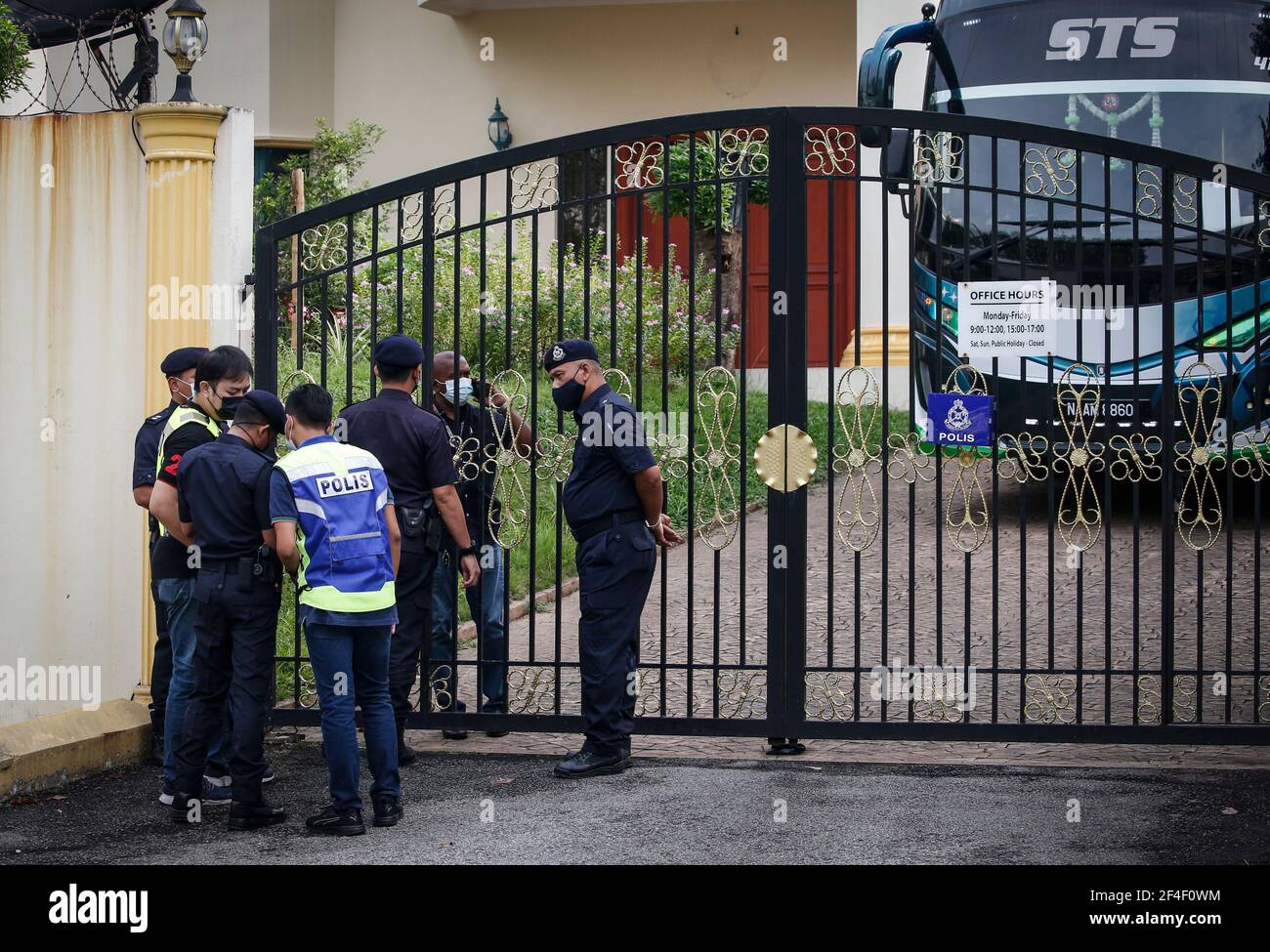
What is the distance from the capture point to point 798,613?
6.90 m

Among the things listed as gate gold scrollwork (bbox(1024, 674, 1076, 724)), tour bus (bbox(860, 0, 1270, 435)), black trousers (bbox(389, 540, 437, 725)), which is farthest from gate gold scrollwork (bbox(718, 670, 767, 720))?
tour bus (bbox(860, 0, 1270, 435))

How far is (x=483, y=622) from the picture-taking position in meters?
7.48

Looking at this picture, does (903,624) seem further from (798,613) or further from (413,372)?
(413,372)

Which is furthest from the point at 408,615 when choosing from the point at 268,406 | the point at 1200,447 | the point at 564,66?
the point at 564,66

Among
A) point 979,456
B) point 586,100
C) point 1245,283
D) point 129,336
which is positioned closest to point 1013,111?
point 1245,283

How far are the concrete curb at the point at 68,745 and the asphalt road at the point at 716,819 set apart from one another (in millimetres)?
106

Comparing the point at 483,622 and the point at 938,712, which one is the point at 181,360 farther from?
the point at 938,712

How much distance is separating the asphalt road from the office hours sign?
6.07 ft

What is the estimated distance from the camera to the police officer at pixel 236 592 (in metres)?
5.83

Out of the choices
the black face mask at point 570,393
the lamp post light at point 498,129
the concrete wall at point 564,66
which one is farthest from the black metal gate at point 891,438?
the lamp post light at point 498,129

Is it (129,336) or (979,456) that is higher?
(129,336)

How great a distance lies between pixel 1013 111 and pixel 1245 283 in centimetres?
201

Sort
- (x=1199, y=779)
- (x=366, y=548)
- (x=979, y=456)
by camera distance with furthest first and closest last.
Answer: (x=979, y=456) → (x=1199, y=779) → (x=366, y=548)

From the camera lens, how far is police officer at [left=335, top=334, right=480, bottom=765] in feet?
21.6
